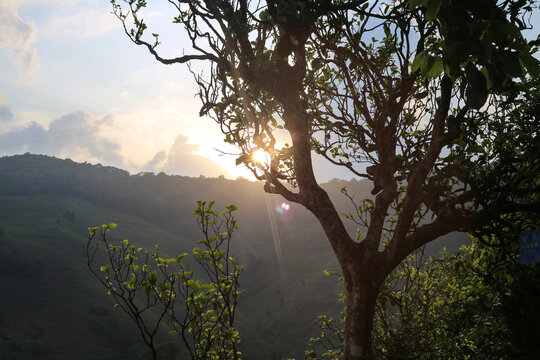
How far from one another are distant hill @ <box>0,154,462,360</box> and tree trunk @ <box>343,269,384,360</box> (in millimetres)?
62657

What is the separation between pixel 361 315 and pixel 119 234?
121 meters

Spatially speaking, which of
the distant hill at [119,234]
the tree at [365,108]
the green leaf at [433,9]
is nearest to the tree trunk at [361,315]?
the tree at [365,108]

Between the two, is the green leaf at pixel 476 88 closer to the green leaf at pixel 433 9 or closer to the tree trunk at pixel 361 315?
the green leaf at pixel 433 9

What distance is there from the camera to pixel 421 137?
6.95m

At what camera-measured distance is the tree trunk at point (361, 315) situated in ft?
14.8

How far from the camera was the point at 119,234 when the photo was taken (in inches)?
4542

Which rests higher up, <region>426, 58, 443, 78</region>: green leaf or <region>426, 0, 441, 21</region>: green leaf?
<region>426, 0, 441, 21</region>: green leaf

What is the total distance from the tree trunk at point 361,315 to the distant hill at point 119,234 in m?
62.7

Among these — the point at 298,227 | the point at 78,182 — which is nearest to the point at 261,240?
the point at 298,227

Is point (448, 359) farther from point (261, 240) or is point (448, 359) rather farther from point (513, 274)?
point (261, 240)

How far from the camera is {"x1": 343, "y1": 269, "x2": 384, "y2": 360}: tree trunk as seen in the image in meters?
4.50

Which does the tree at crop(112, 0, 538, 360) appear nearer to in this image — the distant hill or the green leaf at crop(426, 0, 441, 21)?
the green leaf at crop(426, 0, 441, 21)

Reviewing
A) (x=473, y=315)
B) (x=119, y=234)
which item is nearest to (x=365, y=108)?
(x=473, y=315)

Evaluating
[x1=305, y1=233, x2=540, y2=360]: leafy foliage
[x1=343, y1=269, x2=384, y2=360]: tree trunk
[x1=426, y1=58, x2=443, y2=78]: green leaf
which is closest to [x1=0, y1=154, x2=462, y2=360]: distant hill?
[x1=305, y1=233, x2=540, y2=360]: leafy foliage
